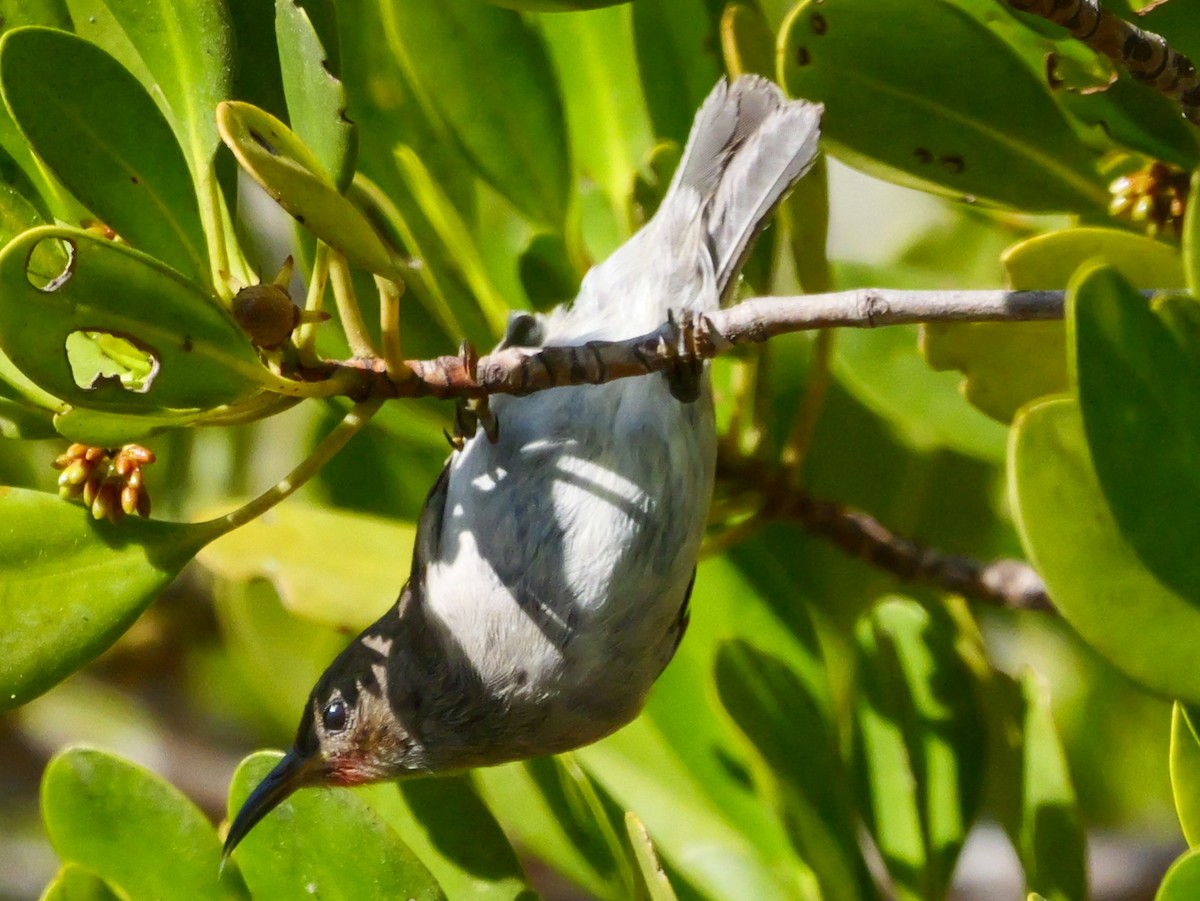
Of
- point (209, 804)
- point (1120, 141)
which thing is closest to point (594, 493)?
point (1120, 141)

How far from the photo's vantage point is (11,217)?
54.1 inches

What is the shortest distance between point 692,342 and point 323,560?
640 mm

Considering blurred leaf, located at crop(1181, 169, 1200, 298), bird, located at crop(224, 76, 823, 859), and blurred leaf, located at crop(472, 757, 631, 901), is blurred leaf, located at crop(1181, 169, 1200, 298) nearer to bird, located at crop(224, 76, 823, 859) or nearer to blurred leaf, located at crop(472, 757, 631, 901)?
bird, located at crop(224, 76, 823, 859)

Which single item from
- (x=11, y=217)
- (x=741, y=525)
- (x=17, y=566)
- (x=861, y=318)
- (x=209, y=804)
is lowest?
(x=209, y=804)

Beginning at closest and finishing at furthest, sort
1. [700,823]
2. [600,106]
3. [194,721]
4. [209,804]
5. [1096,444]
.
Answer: [1096,444] < [700,823] < [600,106] < [209,804] < [194,721]

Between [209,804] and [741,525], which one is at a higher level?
[741,525]

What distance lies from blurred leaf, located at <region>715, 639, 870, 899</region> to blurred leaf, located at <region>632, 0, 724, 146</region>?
0.77m

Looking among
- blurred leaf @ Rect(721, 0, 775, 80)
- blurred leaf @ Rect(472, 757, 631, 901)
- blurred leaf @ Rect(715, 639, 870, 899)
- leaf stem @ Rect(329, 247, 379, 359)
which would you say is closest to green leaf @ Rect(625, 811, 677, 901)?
blurred leaf @ Rect(472, 757, 631, 901)

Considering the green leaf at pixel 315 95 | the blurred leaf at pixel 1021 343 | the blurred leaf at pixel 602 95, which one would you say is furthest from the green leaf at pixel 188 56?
the blurred leaf at pixel 1021 343

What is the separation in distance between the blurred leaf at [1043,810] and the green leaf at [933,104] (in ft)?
2.07

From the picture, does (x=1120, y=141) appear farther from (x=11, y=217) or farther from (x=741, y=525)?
(x=11, y=217)

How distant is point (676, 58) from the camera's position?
1814 millimetres

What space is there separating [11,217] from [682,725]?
1.11m

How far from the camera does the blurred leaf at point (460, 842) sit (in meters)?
1.55
